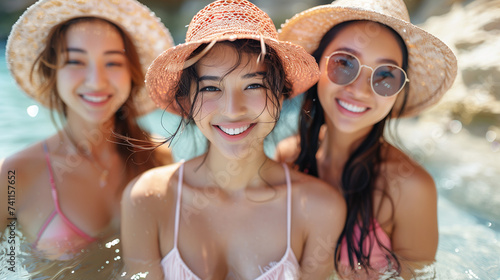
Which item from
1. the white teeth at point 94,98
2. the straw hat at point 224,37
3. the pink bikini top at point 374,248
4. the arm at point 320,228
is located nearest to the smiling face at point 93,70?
the white teeth at point 94,98

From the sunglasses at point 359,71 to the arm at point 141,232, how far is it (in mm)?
1257

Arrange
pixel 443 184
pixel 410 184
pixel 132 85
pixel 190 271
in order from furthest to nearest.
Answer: pixel 443 184, pixel 132 85, pixel 410 184, pixel 190 271

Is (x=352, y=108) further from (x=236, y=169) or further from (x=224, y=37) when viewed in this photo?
(x=224, y=37)

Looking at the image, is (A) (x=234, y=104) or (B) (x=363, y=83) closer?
(A) (x=234, y=104)

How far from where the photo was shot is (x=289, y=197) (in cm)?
216

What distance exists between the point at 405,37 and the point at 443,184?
3.09 metres

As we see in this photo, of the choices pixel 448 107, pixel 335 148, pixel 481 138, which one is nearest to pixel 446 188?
pixel 481 138

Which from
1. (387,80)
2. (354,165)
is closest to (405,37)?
(387,80)

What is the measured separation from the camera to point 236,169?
2133mm

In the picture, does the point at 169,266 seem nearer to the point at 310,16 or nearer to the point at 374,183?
the point at 374,183

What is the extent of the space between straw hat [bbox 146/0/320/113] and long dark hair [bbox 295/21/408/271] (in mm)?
705

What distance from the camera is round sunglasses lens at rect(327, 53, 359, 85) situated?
2.33 meters

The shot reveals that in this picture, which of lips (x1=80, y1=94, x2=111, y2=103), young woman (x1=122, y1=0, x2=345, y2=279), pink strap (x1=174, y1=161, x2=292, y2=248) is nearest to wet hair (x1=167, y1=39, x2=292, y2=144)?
young woman (x1=122, y1=0, x2=345, y2=279)

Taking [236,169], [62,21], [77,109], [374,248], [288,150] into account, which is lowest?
[374,248]
